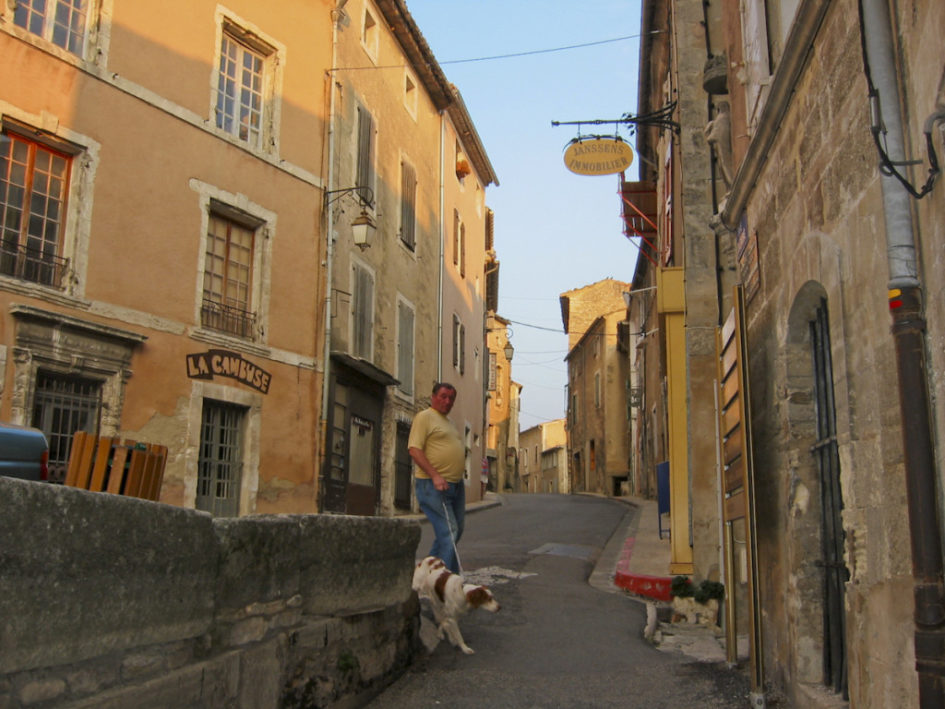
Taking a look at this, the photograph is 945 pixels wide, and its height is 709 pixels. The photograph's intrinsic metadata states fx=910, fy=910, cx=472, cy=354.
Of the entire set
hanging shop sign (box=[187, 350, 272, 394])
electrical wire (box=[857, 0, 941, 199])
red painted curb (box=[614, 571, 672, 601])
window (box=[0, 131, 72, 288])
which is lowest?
red painted curb (box=[614, 571, 672, 601])

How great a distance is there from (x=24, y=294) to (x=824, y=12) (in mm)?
9034

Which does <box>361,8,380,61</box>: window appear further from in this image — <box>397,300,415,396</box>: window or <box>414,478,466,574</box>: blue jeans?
<box>414,478,466,574</box>: blue jeans

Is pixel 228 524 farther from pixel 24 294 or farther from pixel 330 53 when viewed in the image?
pixel 330 53

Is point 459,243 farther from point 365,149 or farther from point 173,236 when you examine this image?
point 173,236

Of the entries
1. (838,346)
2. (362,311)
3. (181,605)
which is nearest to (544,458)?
(362,311)

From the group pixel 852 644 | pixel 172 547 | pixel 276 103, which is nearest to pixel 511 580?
pixel 852 644

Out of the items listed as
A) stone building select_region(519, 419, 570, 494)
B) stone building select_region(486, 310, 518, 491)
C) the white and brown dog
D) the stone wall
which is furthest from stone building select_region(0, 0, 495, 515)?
stone building select_region(519, 419, 570, 494)

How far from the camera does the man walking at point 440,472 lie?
6078 millimetres

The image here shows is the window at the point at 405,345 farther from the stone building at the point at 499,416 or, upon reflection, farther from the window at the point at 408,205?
the stone building at the point at 499,416

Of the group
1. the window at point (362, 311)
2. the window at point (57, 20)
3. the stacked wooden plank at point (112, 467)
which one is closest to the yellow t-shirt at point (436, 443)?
the stacked wooden plank at point (112, 467)

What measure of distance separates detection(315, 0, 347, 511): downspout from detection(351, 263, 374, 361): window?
1019mm

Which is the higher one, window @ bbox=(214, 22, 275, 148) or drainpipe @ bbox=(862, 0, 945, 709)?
window @ bbox=(214, 22, 275, 148)

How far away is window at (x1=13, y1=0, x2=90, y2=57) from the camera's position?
35.0ft

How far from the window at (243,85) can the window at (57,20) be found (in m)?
2.25
